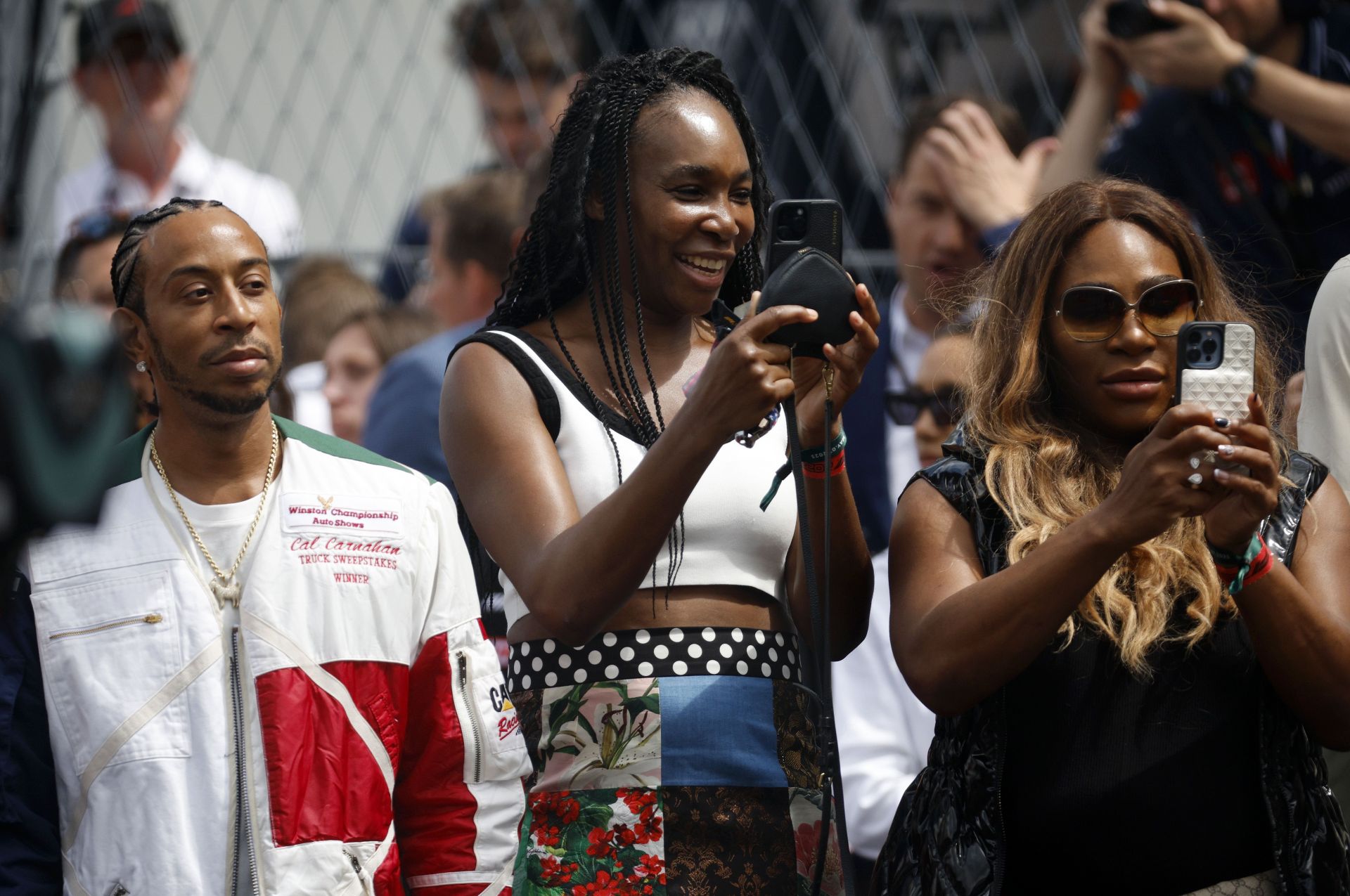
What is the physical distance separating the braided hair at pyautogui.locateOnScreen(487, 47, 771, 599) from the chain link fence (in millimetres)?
2264

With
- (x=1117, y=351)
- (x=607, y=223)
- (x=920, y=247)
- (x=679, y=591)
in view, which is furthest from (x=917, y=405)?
(x=679, y=591)

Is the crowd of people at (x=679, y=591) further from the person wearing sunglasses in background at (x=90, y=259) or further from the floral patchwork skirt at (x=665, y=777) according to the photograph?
the person wearing sunglasses in background at (x=90, y=259)

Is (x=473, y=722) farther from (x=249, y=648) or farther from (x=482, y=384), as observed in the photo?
(x=482, y=384)

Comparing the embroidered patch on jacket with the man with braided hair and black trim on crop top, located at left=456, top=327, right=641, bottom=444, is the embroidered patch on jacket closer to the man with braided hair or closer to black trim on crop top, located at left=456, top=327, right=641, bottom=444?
the man with braided hair

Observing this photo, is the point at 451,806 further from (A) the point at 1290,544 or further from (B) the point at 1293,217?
(B) the point at 1293,217

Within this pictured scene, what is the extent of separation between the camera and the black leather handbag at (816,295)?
204cm

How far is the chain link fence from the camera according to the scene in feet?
16.1

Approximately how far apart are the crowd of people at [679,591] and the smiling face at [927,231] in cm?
143

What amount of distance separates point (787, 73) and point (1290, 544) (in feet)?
10.9

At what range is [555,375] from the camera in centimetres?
232

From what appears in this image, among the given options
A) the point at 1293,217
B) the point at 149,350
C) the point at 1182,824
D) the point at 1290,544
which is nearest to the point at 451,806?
the point at 149,350

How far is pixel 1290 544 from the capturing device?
2.27 m

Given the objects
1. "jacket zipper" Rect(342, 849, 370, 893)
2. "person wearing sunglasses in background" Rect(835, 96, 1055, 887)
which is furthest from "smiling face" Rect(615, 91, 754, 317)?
"person wearing sunglasses in background" Rect(835, 96, 1055, 887)

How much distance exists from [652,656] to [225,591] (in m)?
0.58
